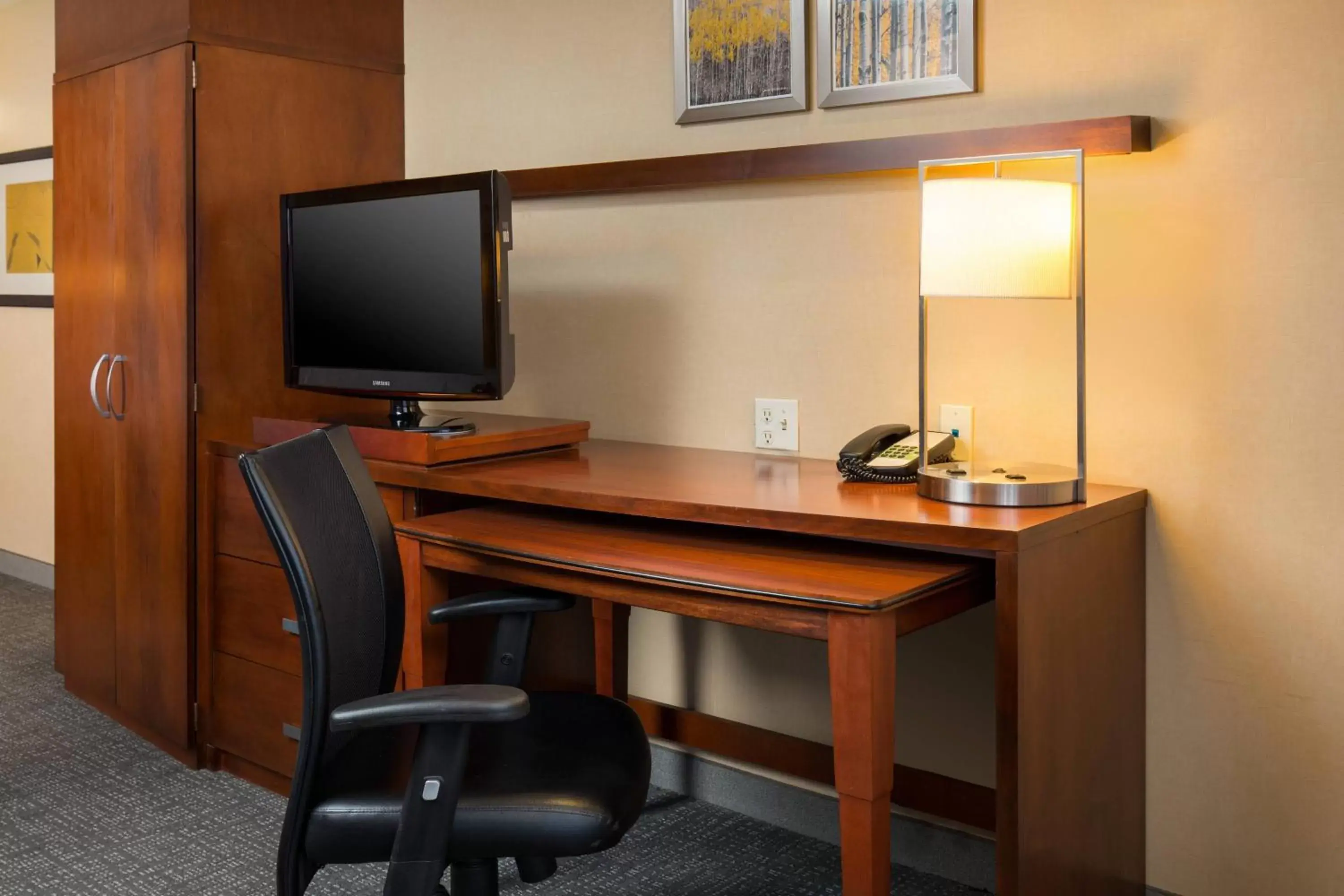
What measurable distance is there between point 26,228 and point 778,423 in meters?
3.51

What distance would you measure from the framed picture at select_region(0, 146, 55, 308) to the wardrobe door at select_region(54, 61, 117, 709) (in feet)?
4.26

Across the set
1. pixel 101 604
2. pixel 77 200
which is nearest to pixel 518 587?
pixel 101 604

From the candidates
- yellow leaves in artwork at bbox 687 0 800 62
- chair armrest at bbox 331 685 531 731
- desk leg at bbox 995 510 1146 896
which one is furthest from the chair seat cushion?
yellow leaves in artwork at bbox 687 0 800 62

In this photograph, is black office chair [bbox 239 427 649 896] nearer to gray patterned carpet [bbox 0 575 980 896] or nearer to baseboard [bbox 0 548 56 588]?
gray patterned carpet [bbox 0 575 980 896]

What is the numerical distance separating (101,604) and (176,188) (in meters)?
1.19

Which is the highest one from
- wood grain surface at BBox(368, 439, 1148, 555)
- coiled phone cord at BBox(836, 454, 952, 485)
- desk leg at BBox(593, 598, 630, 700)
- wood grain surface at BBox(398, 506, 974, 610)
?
coiled phone cord at BBox(836, 454, 952, 485)

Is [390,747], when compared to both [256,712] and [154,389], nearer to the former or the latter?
[256,712]

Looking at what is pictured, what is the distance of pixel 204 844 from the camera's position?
8.45 ft

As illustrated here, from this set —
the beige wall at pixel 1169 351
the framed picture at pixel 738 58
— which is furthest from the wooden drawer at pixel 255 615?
the framed picture at pixel 738 58

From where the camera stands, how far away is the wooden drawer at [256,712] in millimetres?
2793

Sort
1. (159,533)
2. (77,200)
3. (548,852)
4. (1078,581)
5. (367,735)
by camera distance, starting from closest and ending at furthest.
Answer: (548,852), (367,735), (1078,581), (159,533), (77,200)

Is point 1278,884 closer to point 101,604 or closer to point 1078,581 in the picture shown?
point 1078,581

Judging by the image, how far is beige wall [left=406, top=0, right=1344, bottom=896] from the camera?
197 centimetres

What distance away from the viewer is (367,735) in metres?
1.79
